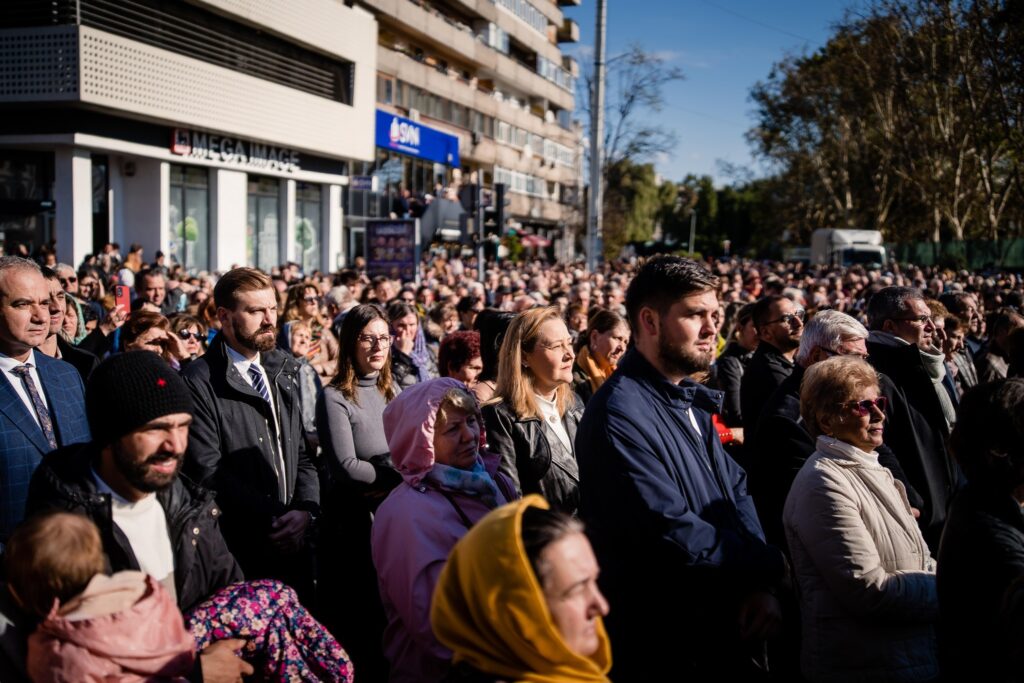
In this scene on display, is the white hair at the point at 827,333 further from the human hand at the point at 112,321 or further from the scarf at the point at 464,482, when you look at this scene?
the human hand at the point at 112,321

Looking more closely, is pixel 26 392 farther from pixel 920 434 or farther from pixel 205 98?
pixel 205 98

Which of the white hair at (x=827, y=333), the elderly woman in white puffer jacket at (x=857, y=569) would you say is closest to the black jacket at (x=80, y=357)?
the elderly woman in white puffer jacket at (x=857, y=569)

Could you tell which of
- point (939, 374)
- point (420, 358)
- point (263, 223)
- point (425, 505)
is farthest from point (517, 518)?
point (263, 223)

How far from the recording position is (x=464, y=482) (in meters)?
3.34

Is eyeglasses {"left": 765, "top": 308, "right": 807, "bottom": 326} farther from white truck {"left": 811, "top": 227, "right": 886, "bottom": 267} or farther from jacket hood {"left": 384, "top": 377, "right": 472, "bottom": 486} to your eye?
white truck {"left": 811, "top": 227, "right": 886, "bottom": 267}

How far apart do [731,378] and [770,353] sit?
181 centimetres

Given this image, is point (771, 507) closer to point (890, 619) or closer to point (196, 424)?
point (890, 619)

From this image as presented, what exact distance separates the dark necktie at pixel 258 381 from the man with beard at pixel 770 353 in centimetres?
286

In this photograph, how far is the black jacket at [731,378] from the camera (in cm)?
738

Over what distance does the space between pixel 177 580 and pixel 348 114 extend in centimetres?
3190

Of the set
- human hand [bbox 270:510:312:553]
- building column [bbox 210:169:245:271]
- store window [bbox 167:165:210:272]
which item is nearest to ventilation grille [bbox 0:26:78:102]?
store window [bbox 167:165:210:272]

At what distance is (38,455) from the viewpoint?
3.73m

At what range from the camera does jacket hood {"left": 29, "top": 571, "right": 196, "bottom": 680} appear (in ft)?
8.02

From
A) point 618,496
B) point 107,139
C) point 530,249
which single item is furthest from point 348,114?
point 618,496
